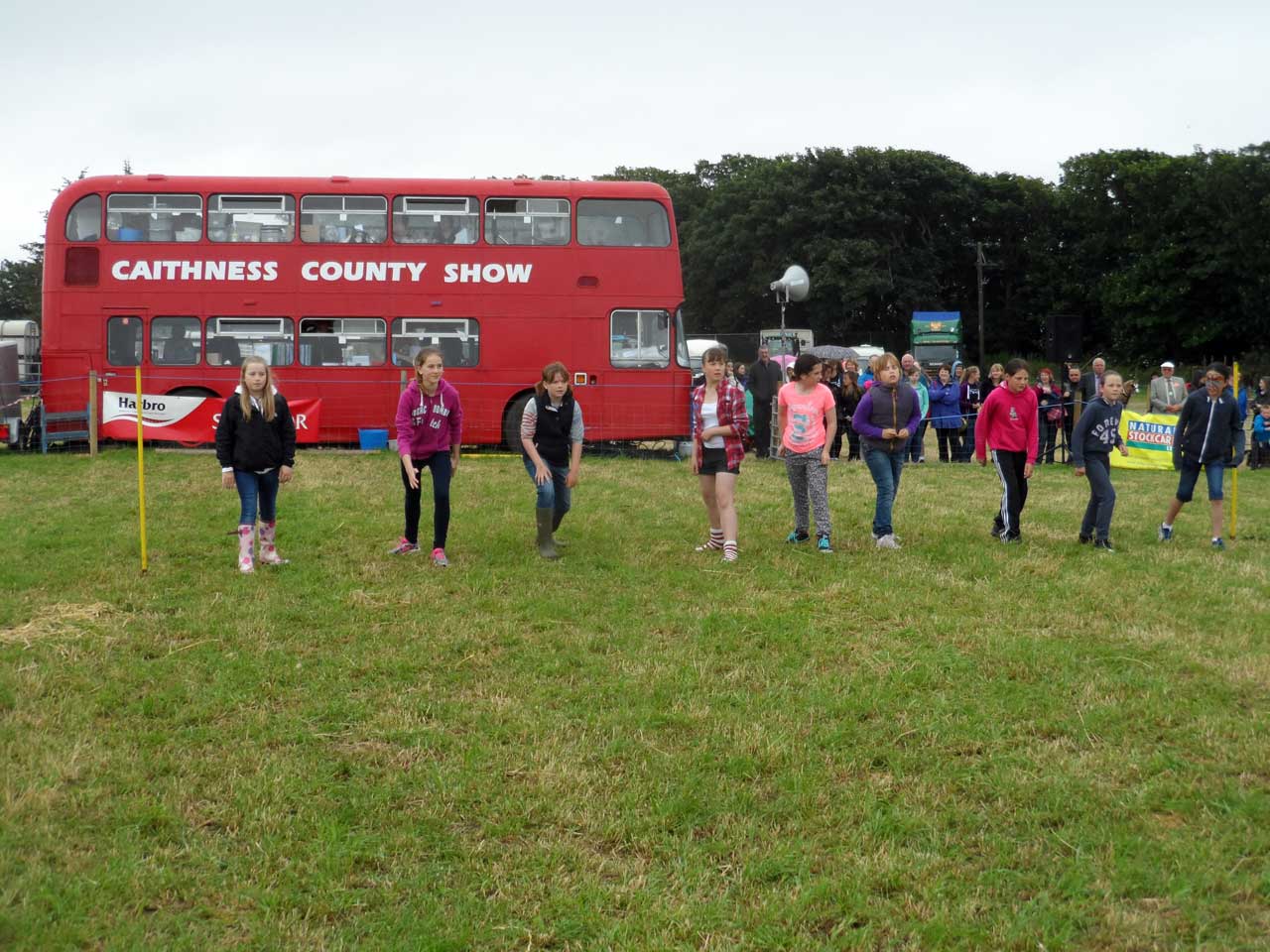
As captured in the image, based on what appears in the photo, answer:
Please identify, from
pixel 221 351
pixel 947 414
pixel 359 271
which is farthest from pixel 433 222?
pixel 947 414

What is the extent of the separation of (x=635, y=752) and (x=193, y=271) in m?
16.4

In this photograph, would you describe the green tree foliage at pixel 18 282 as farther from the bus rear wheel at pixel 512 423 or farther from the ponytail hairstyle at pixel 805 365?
the ponytail hairstyle at pixel 805 365

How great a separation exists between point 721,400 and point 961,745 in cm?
497

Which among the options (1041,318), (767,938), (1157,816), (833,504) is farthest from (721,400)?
(1041,318)

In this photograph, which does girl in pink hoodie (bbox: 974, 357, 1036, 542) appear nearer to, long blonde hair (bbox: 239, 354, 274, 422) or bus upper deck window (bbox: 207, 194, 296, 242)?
long blonde hair (bbox: 239, 354, 274, 422)

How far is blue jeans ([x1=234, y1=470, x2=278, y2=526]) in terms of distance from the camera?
971 centimetres

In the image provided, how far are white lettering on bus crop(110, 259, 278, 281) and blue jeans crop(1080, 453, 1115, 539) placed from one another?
13186mm

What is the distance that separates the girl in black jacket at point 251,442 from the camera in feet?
31.5

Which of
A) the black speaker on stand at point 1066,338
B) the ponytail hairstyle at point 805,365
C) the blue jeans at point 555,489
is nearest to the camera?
the blue jeans at point 555,489

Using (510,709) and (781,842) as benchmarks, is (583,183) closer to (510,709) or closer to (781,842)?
(510,709)

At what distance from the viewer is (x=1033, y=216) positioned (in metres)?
61.4

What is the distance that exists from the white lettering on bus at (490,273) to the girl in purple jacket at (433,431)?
10.2 meters

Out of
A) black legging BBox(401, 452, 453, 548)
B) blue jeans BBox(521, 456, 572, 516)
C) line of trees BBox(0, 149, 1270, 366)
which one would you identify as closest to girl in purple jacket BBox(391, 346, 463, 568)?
black legging BBox(401, 452, 453, 548)

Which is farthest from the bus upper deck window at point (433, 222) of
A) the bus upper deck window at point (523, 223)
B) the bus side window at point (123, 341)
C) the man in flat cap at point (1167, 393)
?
the man in flat cap at point (1167, 393)
